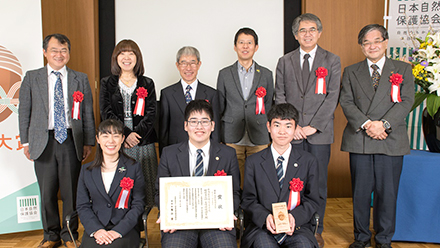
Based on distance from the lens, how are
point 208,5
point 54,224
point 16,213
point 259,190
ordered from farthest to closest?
point 208,5 → point 16,213 → point 54,224 → point 259,190

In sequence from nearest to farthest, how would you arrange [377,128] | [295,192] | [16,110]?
[295,192]
[377,128]
[16,110]

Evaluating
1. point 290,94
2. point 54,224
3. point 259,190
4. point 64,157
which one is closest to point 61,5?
point 64,157

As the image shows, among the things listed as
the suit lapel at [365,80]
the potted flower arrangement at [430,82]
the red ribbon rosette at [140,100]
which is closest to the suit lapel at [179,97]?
the red ribbon rosette at [140,100]

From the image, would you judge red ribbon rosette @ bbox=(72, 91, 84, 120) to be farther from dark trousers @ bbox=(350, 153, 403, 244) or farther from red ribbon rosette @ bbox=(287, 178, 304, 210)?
dark trousers @ bbox=(350, 153, 403, 244)

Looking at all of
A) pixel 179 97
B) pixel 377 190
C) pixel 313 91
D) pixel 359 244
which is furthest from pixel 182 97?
pixel 359 244

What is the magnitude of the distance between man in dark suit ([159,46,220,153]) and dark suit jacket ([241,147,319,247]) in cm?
82

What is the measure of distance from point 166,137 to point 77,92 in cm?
85

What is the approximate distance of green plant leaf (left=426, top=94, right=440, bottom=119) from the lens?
307 cm

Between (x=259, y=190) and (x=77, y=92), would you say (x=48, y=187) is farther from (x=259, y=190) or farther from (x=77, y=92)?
(x=259, y=190)

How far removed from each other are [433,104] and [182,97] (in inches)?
85.3

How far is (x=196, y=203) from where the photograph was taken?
2.13 metres

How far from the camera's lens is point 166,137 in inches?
129

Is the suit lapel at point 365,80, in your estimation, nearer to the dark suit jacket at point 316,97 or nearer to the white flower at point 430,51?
the dark suit jacket at point 316,97

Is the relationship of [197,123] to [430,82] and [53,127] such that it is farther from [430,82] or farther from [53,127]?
[430,82]
